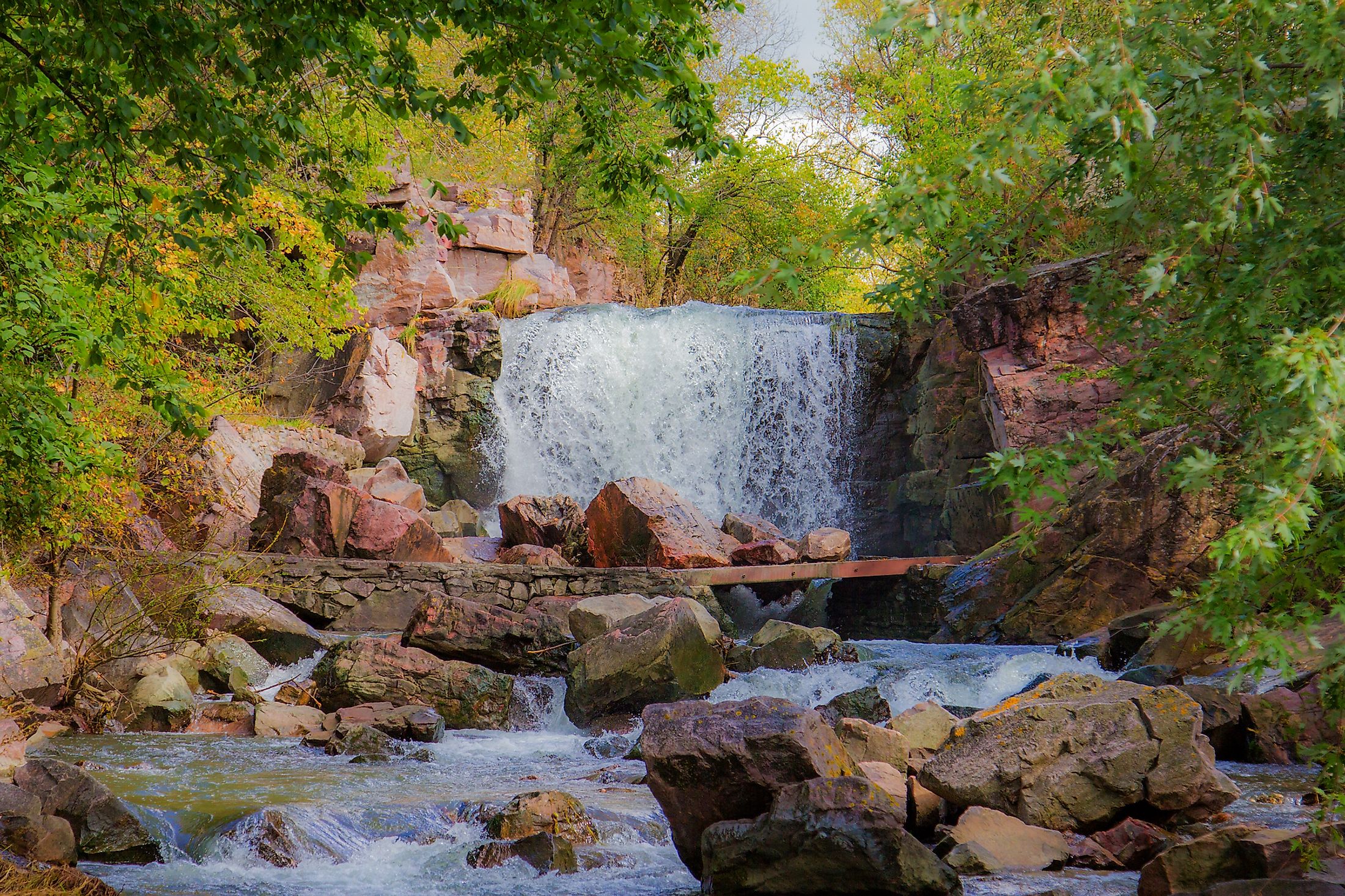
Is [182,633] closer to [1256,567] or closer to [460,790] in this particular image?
[460,790]

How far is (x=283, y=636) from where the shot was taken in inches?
415

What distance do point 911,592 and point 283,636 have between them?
8.88 meters

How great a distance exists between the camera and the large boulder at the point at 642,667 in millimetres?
9211

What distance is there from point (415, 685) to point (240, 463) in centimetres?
665

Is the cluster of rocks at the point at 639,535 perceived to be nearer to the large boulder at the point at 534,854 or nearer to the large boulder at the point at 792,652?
the large boulder at the point at 792,652

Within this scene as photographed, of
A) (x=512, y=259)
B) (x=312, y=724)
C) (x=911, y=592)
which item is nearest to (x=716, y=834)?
(x=312, y=724)

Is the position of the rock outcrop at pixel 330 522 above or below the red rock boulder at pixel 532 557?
above

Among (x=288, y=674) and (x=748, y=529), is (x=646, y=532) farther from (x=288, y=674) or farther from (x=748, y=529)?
(x=288, y=674)

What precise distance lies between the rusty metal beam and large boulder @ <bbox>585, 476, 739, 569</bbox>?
353mm

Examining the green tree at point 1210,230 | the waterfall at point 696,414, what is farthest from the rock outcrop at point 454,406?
the green tree at point 1210,230

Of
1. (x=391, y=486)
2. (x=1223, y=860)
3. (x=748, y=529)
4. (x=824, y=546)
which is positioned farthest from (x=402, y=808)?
(x=391, y=486)

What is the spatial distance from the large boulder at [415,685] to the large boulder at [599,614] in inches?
47.3

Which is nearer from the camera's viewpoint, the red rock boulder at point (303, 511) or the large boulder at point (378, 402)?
the red rock boulder at point (303, 511)

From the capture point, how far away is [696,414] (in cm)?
1994
